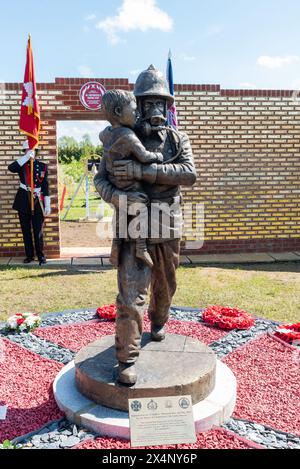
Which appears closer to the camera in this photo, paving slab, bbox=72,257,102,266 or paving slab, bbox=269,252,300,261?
paving slab, bbox=72,257,102,266

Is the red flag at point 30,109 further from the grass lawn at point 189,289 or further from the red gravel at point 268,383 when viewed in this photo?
the red gravel at point 268,383

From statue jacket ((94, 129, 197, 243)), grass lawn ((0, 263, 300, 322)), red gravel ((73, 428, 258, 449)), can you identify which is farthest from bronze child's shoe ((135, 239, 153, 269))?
grass lawn ((0, 263, 300, 322))

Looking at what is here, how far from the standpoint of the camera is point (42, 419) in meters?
3.11

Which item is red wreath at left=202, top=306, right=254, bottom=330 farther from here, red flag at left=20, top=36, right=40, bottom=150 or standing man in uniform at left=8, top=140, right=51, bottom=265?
red flag at left=20, top=36, right=40, bottom=150

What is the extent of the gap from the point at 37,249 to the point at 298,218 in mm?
5357

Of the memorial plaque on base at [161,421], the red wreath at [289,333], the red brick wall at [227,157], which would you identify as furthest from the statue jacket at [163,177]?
the red brick wall at [227,157]

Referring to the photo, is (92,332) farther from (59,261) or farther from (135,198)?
(59,261)

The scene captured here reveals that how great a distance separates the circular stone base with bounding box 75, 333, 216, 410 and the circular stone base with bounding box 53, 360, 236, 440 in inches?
2.0

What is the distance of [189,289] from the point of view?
21.9 ft

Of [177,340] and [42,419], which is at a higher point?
[177,340]

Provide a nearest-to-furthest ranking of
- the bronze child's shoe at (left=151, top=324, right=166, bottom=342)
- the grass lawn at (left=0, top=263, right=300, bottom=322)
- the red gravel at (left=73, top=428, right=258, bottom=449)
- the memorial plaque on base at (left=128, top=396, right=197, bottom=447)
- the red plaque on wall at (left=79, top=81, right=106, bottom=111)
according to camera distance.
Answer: the memorial plaque on base at (left=128, top=396, right=197, bottom=447)
the red gravel at (left=73, top=428, right=258, bottom=449)
the bronze child's shoe at (left=151, top=324, right=166, bottom=342)
the grass lawn at (left=0, top=263, right=300, bottom=322)
the red plaque on wall at (left=79, top=81, right=106, bottom=111)

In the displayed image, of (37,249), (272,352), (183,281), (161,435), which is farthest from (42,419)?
(37,249)

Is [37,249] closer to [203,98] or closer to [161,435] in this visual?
[203,98]

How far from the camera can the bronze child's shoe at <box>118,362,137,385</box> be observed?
296cm
